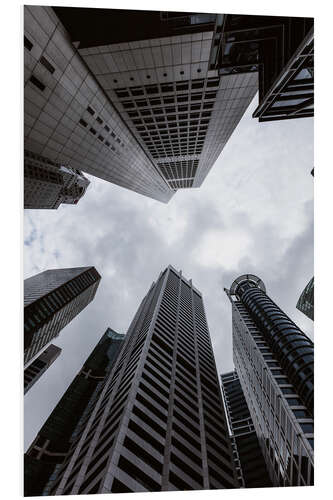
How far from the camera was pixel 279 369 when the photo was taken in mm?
52125

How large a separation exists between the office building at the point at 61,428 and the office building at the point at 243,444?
41959 mm

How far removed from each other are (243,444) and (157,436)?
66.9 m

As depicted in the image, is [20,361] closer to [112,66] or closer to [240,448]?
[112,66]

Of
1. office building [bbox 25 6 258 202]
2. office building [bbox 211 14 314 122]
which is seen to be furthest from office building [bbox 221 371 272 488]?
office building [bbox 25 6 258 202]

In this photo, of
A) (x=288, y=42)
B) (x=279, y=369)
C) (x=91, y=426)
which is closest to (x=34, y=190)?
(x=91, y=426)

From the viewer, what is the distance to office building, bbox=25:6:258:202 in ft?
47.0

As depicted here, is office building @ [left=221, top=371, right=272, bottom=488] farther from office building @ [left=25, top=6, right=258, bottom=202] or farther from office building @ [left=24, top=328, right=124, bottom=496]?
office building @ [left=25, top=6, right=258, bottom=202]

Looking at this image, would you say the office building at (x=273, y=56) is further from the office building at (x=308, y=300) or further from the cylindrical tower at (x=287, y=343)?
the office building at (x=308, y=300)

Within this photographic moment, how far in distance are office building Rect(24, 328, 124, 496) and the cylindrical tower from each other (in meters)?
41.0

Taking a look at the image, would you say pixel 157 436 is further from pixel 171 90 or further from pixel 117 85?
pixel 171 90

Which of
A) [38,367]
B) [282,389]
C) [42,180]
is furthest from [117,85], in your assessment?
[38,367]

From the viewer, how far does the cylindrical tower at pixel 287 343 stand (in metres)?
43.7

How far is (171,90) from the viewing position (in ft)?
86.2

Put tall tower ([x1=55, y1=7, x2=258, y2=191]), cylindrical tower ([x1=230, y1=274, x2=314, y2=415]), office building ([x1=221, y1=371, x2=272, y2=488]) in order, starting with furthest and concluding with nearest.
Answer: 1. office building ([x1=221, y1=371, x2=272, y2=488])
2. cylindrical tower ([x1=230, y1=274, x2=314, y2=415])
3. tall tower ([x1=55, y1=7, x2=258, y2=191])
